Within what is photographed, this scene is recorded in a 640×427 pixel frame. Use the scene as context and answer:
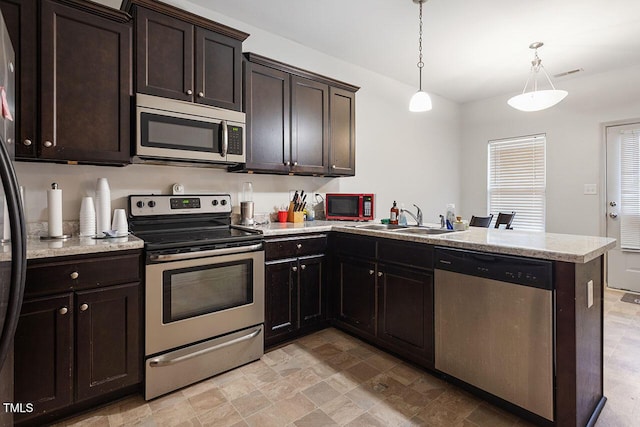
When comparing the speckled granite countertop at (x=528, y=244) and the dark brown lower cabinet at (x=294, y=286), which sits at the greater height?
the speckled granite countertop at (x=528, y=244)

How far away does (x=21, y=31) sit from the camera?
1.71 metres

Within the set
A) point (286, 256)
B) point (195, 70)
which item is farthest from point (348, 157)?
point (195, 70)

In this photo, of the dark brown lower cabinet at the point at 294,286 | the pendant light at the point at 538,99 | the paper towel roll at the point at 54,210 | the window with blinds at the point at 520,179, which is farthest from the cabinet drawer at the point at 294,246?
the window with blinds at the point at 520,179

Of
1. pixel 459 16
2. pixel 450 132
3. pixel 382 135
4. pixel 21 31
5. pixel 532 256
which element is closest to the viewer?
pixel 532 256

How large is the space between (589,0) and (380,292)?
110 inches

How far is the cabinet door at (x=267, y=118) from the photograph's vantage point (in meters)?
2.62

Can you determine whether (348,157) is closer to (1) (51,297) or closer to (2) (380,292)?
(2) (380,292)

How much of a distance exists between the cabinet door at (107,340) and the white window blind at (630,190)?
5.19 metres

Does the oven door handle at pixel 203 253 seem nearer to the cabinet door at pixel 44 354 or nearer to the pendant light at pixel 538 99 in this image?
the cabinet door at pixel 44 354

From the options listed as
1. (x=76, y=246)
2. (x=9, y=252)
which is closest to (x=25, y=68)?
(x=76, y=246)

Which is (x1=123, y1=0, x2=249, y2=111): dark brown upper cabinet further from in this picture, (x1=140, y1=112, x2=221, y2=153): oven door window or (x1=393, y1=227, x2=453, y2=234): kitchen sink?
(x1=393, y1=227, x2=453, y2=234): kitchen sink

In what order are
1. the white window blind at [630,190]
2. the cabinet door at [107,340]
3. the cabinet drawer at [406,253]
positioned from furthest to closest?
the white window blind at [630,190] → the cabinet drawer at [406,253] → the cabinet door at [107,340]

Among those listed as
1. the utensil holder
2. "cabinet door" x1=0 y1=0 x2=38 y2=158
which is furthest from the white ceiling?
the utensil holder

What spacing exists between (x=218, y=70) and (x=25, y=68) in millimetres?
1088
